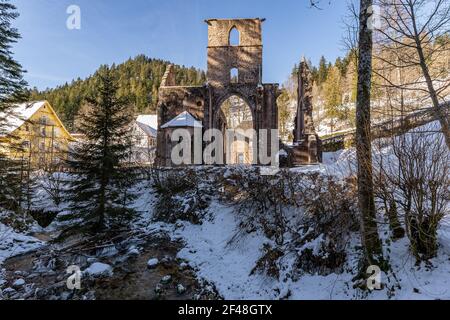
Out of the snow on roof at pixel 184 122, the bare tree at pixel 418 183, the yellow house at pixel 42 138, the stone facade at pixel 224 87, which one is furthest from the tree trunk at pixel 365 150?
the snow on roof at pixel 184 122

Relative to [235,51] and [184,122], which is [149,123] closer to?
[235,51]

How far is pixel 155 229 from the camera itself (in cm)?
1219

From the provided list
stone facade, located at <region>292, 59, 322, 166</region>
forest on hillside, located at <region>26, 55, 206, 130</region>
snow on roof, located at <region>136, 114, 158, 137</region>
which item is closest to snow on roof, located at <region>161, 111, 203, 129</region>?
stone facade, located at <region>292, 59, 322, 166</region>

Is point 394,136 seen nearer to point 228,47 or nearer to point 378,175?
point 378,175

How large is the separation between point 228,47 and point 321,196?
22.8 meters

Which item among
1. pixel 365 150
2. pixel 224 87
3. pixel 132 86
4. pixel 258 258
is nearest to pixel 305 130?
pixel 224 87

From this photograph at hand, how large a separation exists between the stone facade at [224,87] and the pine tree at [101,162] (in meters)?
11.4

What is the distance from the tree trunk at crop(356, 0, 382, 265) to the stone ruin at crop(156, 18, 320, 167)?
15174mm

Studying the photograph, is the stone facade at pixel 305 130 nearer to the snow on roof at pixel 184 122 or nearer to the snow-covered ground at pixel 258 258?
the snow on roof at pixel 184 122

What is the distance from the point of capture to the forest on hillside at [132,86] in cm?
6850

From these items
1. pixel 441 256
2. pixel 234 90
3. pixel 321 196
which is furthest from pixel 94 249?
pixel 234 90

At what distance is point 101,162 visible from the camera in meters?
11.6

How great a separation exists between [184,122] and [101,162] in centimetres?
1294

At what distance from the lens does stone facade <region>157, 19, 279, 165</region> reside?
25297mm
